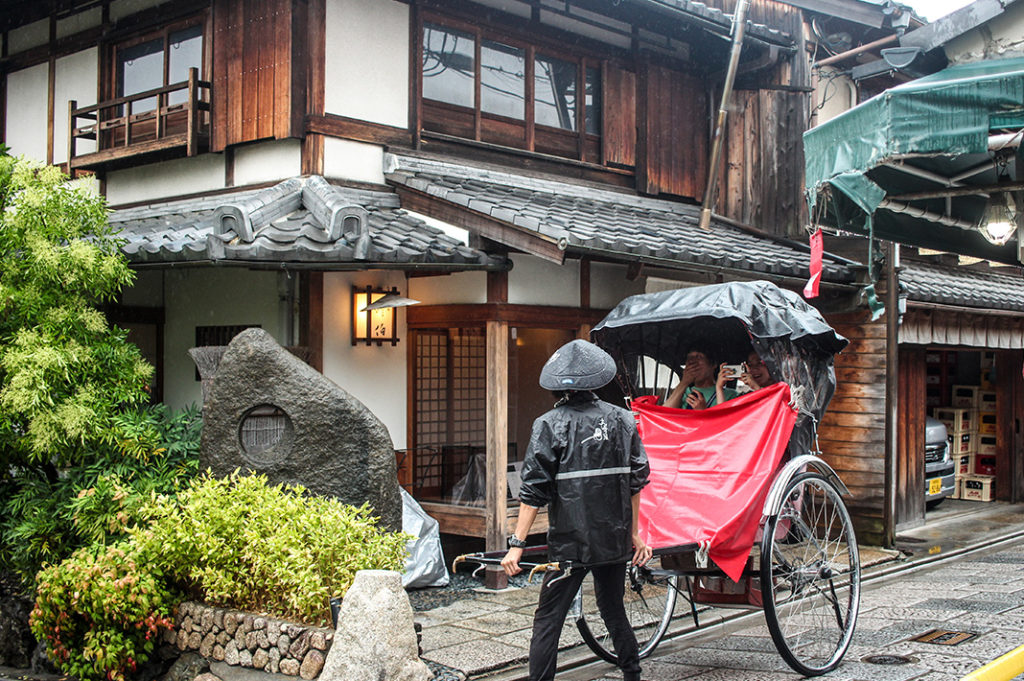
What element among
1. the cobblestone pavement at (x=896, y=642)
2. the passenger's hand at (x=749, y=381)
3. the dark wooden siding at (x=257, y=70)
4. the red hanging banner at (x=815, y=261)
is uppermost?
the dark wooden siding at (x=257, y=70)

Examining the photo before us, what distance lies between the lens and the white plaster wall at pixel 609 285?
11.4 m

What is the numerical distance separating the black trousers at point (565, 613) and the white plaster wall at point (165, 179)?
23.1ft

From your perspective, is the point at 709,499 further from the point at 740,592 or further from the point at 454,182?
the point at 454,182

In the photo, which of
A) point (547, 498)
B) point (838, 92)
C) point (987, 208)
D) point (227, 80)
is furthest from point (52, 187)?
point (838, 92)

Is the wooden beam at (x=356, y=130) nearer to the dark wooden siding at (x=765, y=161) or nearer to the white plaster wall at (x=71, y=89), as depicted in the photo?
the white plaster wall at (x=71, y=89)

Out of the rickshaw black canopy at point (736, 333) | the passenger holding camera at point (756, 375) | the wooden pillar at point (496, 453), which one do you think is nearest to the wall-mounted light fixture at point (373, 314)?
the wooden pillar at point (496, 453)

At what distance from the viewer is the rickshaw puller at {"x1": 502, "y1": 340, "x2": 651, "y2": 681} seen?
5621mm

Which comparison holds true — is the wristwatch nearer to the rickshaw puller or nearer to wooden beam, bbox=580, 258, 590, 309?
the rickshaw puller

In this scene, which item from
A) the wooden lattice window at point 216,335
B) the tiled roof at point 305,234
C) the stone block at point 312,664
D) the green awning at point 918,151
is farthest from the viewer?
the wooden lattice window at point 216,335

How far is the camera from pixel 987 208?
28.7 ft

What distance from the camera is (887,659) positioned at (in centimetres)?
714

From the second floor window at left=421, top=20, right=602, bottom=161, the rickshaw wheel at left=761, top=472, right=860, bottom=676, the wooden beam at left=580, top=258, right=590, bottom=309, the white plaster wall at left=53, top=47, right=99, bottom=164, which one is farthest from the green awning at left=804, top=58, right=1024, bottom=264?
the white plaster wall at left=53, top=47, right=99, bottom=164

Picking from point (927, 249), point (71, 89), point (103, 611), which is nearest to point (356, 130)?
point (71, 89)

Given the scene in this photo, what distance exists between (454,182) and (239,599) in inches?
214
